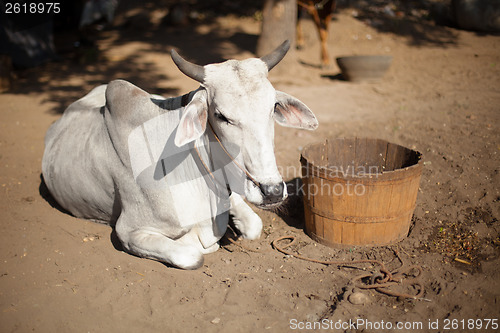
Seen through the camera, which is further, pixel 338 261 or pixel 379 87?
pixel 379 87

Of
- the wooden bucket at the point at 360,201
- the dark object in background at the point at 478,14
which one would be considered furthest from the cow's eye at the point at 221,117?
the dark object in background at the point at 478,14

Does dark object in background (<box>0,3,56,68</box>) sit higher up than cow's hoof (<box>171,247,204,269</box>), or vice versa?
dark object in background (<box>0,3,56,68</box>)

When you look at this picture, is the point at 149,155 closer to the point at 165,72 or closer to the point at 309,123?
the point at 309,123

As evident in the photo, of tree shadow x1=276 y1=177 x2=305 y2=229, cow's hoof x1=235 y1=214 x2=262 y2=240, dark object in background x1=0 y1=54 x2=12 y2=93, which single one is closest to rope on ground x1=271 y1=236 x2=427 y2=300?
cow's hoof x1=235 y1=214 x2=262 y2=240

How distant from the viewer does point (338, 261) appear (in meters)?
3.23

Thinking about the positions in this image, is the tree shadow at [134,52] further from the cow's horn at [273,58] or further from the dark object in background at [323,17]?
the cow's horn at [273,58]

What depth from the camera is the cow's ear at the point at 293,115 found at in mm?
2918

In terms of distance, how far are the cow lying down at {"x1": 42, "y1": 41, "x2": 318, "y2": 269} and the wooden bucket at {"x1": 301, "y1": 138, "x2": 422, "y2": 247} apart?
1.55 ft

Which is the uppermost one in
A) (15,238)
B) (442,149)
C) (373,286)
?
(442,149)

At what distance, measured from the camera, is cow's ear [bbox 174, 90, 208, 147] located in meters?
2.62

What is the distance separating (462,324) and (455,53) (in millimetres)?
7466

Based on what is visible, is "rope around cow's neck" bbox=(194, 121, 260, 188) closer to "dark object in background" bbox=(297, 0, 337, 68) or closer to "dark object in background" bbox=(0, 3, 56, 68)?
"dark object in background" bbox=(297, 0, 337, 68)

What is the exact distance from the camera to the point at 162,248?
3.08 metres

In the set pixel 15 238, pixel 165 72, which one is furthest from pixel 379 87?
pixel 15 238
